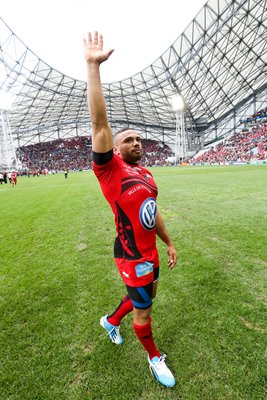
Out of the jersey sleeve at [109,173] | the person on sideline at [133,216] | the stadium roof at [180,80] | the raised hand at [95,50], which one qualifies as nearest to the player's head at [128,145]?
the person on sideline at [133,216]

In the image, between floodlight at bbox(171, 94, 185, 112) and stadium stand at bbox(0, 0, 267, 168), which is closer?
stadium stand at bbox(0, 0, 267, 168)

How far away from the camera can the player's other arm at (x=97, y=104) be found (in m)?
1.67

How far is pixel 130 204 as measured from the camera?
1.94 metres

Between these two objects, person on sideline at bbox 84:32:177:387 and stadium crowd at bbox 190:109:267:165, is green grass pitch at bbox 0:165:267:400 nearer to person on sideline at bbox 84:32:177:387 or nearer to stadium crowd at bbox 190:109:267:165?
person on sideline at bbox 84:32:177:387

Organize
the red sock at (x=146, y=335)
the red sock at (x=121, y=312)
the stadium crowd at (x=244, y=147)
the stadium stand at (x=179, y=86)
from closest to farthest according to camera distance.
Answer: the red sock at (x=146, y=335) < the red sock at (x=121, y=312) < the stadium stand at (x=179, y=86) < the stadium crowd at (x=244, y=147)

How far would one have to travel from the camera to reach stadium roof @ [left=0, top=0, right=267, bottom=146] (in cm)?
3469

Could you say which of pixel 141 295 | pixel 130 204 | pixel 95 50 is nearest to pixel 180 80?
pixel 95 50

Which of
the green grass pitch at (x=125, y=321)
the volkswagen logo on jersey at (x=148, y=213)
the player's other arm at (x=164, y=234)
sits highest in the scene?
the volkswagen logo on jersey at (x=148, y=213)

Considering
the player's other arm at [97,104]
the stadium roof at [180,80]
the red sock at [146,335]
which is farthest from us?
the stadium roof at [180,80]

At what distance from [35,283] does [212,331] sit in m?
2.64

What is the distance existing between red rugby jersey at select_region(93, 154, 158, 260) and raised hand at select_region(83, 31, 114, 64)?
696mm

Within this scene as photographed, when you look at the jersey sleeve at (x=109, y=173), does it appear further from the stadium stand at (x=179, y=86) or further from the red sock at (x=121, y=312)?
the stadium stand at (x=179, y=86)

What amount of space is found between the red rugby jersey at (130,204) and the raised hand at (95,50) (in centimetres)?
70

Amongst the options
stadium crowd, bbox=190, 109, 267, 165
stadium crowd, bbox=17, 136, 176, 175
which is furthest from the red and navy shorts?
stadium crowd, bbox=17, 136, 176, 175
